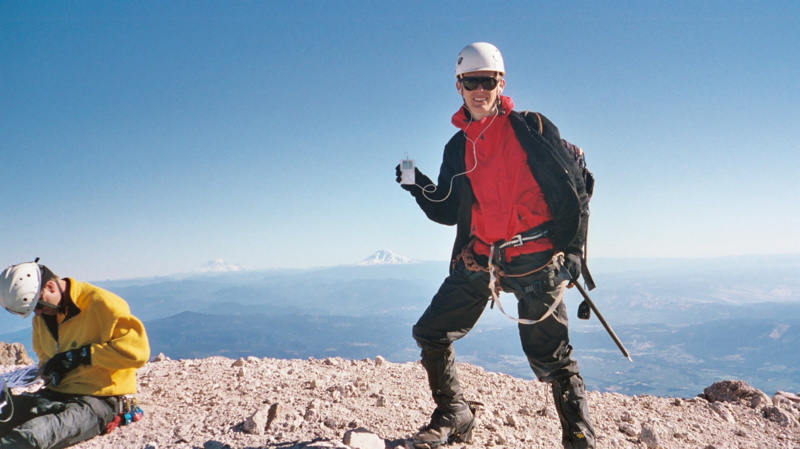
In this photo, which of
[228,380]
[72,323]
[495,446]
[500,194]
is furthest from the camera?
[228,380]

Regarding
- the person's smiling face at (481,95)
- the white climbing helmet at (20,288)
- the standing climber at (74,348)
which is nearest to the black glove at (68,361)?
the standing climber at (74,348)

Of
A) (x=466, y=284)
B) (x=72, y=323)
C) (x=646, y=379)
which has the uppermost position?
(x=466, y=284)

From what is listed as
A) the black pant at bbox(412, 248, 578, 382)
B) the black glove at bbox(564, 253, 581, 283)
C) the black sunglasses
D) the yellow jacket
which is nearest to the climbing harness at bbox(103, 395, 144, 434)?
the yellow jacket

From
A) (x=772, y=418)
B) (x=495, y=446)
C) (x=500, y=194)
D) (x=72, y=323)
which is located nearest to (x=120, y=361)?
(x=72, y=323)

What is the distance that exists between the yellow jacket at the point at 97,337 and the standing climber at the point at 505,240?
301 cm

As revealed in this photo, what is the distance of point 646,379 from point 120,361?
592 feet

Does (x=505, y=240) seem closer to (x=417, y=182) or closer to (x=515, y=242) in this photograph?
(x=515, y=242)

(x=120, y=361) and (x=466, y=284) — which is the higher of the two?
(x=466, y=284)

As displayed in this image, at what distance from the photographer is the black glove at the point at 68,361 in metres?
3.94

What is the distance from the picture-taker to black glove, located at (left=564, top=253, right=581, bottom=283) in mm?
3203

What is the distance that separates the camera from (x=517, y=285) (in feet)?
11.0

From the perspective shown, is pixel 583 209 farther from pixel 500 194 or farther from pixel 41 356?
pixel 41 356

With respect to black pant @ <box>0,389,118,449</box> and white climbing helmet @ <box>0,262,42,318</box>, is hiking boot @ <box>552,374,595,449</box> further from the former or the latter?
white climbing helmet @ <box>0,262,42,318</box>

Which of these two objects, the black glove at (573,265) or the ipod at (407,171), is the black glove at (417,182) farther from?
the black glove at (573,265)
